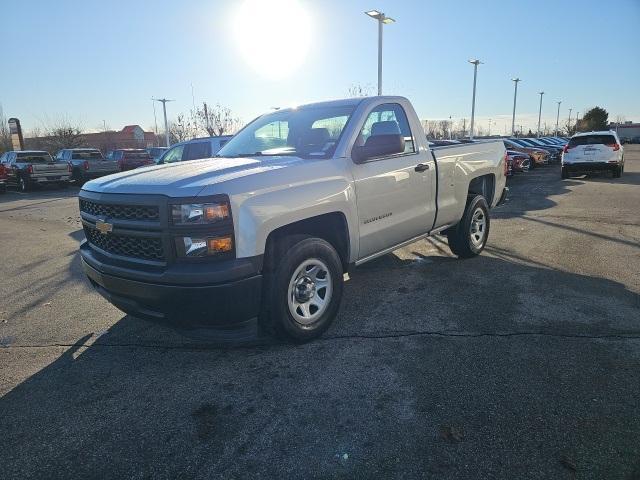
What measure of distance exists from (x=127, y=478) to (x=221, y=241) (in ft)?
4.78

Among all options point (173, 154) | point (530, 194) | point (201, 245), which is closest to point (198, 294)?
point (201, 245)

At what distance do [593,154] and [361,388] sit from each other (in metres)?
17.3

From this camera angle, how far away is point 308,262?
3.61m

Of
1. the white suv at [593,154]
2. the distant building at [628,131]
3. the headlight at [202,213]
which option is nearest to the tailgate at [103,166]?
the white suv at [593,154]

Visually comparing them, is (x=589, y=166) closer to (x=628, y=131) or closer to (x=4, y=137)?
(x=4, y=137)

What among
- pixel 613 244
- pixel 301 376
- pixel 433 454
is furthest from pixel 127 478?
pixel 613 244

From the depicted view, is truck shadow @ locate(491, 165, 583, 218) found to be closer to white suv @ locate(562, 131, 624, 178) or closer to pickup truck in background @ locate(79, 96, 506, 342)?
white suv @ locate(562, 131, 624, 178)

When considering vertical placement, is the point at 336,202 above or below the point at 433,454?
above

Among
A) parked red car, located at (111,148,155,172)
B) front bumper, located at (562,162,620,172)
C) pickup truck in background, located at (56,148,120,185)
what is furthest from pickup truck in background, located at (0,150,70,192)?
front bumper, located at (562,162,620,172)

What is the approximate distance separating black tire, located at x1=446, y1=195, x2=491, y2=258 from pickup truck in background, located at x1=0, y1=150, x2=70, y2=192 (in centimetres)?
1929

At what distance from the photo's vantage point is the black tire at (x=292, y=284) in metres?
3.39

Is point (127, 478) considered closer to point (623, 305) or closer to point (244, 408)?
point (244, 408)

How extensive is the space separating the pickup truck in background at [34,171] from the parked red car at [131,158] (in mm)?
3167

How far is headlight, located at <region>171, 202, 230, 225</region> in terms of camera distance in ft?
9.84
